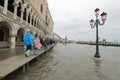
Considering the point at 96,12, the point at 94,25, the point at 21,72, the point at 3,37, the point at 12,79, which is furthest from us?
the point at 3,37

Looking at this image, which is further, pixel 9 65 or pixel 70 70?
pixel 70 70

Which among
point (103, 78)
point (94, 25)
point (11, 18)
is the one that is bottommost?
point (103, 78)

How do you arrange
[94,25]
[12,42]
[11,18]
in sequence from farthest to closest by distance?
1. [12,42]
2. [11,18]
3. [94,25]

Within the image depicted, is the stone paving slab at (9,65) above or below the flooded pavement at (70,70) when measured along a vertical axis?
above

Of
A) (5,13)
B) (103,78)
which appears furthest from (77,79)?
(5,13)

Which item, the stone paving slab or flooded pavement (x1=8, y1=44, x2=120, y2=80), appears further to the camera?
flooded pavement (x1=8, y1=44, x2=120, y2=80)

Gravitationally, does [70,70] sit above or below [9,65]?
below

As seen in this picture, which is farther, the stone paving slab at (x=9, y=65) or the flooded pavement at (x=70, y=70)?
the flooded pavement at (x=70, y=70)

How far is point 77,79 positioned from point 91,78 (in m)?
0.69

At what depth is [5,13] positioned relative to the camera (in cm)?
1554

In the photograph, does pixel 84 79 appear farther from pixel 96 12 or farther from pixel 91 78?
pixel 96 12

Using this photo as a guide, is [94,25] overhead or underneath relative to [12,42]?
overhead

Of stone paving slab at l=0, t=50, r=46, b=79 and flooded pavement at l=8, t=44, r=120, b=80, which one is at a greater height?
stone paving slab at l=0, t=50, r=46, b=79

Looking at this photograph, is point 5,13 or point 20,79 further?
point 5,13
